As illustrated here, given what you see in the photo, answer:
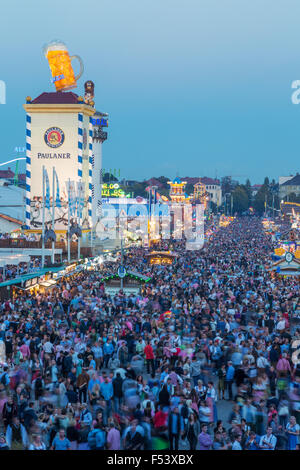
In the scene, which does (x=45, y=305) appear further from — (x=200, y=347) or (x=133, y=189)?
(x=133, y=189)

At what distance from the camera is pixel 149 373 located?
15.7m

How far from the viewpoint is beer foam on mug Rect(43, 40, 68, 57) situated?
53969 millimetres

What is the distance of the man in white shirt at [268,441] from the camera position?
380 inches

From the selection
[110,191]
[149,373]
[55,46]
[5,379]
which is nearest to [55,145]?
[55,46]

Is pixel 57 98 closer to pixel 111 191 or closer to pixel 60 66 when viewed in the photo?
pixel 60 66

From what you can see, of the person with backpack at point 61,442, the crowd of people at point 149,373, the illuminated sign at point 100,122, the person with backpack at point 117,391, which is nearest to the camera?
the person with backpack at point 61,442

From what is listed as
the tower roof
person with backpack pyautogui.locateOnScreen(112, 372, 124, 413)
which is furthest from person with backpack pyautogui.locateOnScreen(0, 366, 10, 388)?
the tower roof

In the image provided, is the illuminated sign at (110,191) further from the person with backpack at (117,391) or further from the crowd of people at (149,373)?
the person with backpack at (117,391)

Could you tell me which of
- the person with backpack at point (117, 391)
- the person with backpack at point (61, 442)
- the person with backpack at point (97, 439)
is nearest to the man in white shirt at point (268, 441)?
the person with backpack at point (97, 439)

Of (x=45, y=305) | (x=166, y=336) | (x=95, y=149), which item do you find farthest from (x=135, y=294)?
(x=95, y=149)

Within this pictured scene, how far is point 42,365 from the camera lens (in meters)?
14.6
